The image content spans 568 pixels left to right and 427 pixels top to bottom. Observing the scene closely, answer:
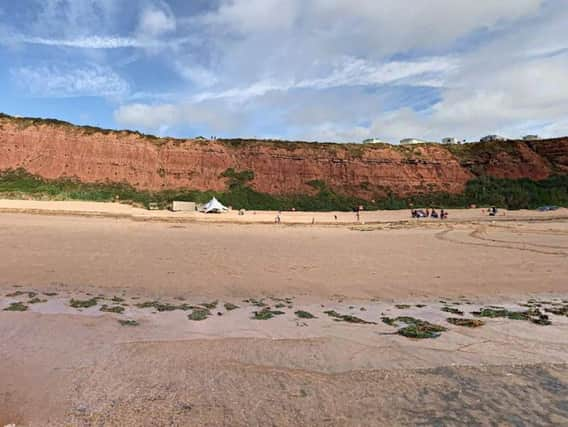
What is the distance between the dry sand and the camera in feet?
13.6

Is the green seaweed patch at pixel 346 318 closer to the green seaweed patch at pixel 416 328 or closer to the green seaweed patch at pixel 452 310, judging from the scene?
the green seaweed patch at pixel 416 328

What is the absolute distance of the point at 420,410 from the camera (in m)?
4.12

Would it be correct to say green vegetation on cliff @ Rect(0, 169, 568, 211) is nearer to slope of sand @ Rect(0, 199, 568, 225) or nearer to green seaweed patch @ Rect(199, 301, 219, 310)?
slope of sand @ Rect(0, 199, 568, 225)

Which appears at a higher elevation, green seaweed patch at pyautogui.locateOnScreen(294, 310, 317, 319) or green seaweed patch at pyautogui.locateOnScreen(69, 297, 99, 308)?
green seaweed patch at pyautogui.locateOnScreen(69, 297, 99, 308)

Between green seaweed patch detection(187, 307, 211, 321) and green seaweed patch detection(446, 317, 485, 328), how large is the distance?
15.2ft

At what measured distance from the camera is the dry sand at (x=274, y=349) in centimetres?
414

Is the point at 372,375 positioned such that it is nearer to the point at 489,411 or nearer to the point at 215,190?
the point at 489,411

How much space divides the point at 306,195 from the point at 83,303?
41546 millimetres

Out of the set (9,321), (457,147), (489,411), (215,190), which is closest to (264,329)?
(489,411)

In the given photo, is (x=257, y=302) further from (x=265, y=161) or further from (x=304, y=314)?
(x=265, y=161)

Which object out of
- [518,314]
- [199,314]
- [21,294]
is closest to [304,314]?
[199,314]

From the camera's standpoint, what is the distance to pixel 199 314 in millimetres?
→ 7902

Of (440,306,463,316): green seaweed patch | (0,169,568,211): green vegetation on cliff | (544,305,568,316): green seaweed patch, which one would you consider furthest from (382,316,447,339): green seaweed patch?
(0,169,568,211): green vegetation on cliff

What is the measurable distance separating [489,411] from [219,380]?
9.51ft
